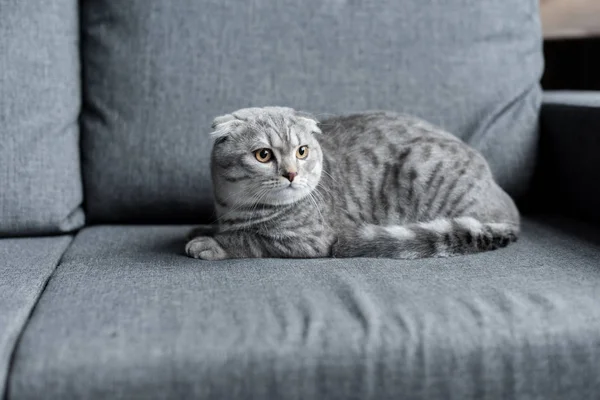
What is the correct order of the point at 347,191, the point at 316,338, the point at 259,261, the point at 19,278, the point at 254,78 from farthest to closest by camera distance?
the point at 254,78, the point at 347,191, the point at 259,261, the point at 19,278, the point at 316,338

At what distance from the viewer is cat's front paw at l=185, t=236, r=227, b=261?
1.72m

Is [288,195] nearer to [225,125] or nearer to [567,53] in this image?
[225,125]

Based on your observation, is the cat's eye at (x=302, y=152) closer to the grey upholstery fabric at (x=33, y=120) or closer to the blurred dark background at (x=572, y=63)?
the grey upholstery fabric at (x=33, y=120)

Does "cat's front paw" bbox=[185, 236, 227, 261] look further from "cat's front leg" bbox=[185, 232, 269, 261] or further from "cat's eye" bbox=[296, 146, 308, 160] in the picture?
"cat's eye" bbox=[296, 146, 308, 160]

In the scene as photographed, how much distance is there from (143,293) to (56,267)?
0.38m

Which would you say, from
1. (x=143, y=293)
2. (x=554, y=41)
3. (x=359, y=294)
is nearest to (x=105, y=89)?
(x=143, y=293)

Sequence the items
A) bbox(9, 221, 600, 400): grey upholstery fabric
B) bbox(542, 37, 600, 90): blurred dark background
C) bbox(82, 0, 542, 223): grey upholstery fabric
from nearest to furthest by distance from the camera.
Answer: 1. bbox(9, 221, 600, 400): grey upholstery fabric
2. bbox(82, 0, 542, 223): grey upholstery fabric
3. bbox(542, 37, 600, 90): blurred dark background

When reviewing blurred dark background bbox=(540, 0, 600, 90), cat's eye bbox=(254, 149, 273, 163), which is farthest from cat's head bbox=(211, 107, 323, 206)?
blurred dark background bbox=(540, 0, 600, 90)

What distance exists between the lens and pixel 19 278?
1579mm

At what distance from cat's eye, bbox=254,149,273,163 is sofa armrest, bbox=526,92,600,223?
3.26ft

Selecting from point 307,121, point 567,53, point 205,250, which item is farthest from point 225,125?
point 567,53

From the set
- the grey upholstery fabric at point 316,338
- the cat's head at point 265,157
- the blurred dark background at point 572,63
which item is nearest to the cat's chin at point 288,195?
the cat's head at point 265,157

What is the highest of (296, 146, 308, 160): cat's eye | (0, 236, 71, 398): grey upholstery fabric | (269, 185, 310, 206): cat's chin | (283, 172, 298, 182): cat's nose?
(296, 146, 308, 160): cat's eye

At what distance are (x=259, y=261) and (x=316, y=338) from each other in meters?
0.48
